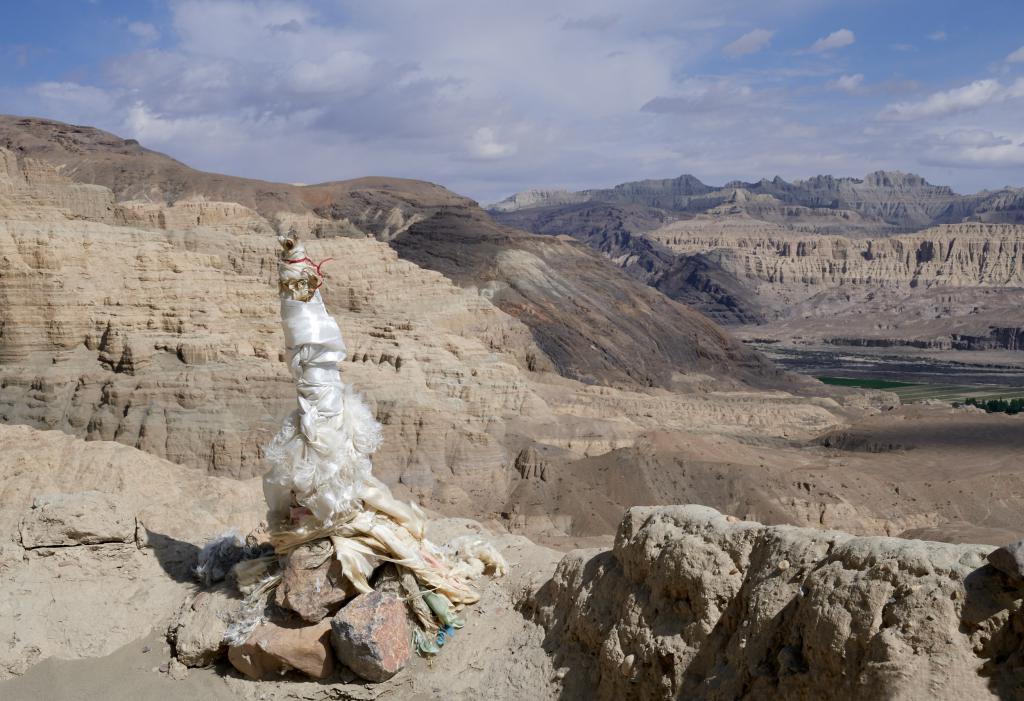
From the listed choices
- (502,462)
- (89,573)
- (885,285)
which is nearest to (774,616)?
(89,573)

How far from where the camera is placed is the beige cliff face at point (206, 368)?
29031mm

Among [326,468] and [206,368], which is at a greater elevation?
[326,468]

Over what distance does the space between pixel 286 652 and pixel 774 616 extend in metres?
4.55

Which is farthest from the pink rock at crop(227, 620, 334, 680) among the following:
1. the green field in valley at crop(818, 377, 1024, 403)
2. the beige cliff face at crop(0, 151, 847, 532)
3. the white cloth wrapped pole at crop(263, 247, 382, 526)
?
the green field in valley at crop(818, 377, 1024, 403)

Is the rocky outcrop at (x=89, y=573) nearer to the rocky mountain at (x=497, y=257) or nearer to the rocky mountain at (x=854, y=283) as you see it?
the rocky mountain at (x=497, y=257)

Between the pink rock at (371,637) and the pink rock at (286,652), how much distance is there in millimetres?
147

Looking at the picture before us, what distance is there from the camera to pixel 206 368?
30.0m

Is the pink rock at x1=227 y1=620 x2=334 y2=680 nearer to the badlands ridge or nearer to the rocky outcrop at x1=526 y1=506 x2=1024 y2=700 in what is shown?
the badlands ridge

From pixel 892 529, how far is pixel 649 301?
5333 cm

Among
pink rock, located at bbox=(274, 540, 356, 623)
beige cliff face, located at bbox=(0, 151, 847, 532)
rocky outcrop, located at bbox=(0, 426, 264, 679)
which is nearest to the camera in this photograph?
pink rock, located at bbox=(274, 540, 356, 623)

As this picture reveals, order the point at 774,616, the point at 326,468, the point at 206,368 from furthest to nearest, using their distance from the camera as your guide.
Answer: the point at 206,368
the point at 326,468
the point at 774,616

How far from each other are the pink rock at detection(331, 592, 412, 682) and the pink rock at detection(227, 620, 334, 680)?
0.15 meters

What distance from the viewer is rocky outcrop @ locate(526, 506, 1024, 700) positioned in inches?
232

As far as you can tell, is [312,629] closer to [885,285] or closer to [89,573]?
[89,573]
